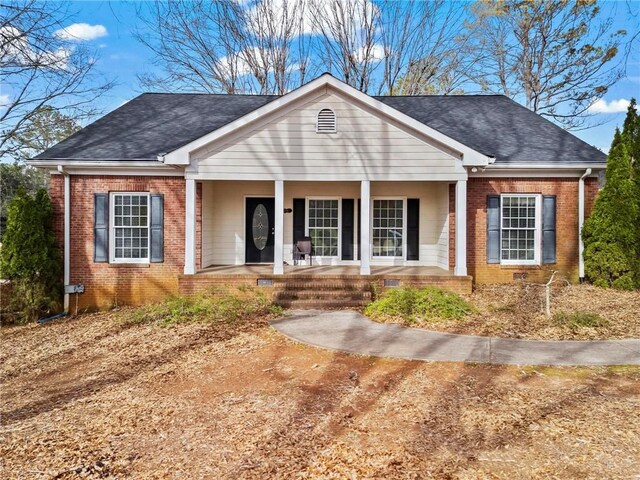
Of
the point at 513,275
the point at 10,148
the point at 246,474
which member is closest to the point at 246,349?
the point at 246,474

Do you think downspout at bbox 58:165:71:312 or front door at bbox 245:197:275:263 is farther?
front door at bbox 245:197:275:263

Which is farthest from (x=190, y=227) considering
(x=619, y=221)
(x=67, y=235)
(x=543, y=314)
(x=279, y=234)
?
(x=619, y=221)

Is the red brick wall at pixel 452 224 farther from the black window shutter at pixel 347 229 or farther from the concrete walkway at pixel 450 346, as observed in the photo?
the concrete walkway at pixel 450 346

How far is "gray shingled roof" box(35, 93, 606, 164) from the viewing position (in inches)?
420

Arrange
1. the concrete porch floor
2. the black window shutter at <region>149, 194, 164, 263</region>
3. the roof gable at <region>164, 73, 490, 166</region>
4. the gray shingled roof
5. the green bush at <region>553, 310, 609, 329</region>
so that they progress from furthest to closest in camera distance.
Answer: the gray shingled roof < the black window shutter at <region>149, 194, 164, 263</region> < the concrete porch floor < the roof gable at <region>164, 73, 490, 166</region> < the green bush at <region>553, 310, 609, 329</region>

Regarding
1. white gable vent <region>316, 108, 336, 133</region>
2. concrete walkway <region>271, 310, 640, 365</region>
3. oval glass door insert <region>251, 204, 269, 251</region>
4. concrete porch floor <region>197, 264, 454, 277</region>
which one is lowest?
concrete walkway <region>271, 310, 640, 365</region>

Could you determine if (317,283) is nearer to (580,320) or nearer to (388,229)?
(388,229)

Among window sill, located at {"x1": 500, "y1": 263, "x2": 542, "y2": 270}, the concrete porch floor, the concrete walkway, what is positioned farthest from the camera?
window sill, located at {"x1": 500, "y1": 263, "x2": 542, "y2": 270}

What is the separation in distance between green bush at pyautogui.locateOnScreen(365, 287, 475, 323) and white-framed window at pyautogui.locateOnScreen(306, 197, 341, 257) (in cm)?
371

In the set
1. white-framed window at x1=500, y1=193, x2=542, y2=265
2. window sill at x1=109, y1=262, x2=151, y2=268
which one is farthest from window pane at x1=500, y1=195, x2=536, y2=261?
window sill at x1=109, y1=262, x2=151, y2=268

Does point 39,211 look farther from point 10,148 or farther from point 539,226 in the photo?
point 539,226

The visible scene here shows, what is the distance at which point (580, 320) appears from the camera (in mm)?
7250

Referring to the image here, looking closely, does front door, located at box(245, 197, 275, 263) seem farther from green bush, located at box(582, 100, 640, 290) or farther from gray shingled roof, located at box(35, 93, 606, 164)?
green bush, located at box(582, 100, 640, 290)

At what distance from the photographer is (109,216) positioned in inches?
411
